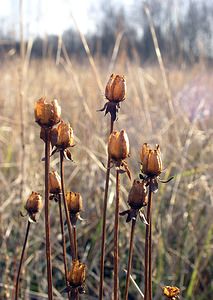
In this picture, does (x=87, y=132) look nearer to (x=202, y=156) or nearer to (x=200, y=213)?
(x=202, y=156)

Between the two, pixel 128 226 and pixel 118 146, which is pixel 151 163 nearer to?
pixel 118 146

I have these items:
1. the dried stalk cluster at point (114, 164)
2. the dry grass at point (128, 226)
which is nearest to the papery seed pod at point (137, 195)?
the dried stalk cluster at point (114, 164)

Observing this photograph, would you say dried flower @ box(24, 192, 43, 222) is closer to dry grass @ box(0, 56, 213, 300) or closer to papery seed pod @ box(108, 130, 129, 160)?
papery seed pod @ box(108, 130, 129, 160)

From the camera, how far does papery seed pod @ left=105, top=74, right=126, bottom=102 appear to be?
402mm

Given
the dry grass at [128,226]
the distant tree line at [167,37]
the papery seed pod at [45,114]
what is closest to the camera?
the papery seed pod at [45,114]

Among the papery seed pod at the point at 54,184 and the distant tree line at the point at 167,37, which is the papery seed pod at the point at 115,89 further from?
the distant tree line at the point at 167,37

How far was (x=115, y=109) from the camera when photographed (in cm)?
42

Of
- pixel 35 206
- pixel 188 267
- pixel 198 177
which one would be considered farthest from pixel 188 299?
pixel 35 206

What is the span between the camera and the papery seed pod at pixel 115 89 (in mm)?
402

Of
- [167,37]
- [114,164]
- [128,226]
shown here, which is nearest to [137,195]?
[114,164]

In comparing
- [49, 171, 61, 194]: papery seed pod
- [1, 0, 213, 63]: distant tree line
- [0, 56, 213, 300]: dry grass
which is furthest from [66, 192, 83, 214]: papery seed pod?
[1, 0, 213, 63]: distant tree line

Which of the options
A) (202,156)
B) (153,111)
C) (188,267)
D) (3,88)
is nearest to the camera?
(188,267)

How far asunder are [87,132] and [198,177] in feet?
1.25

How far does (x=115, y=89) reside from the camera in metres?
0.40
